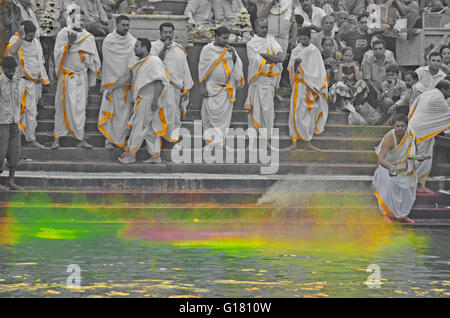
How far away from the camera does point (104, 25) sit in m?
16.4

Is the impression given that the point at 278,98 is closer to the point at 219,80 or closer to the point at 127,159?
the point at 219,80

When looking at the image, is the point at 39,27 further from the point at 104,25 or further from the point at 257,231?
the point at 257,231

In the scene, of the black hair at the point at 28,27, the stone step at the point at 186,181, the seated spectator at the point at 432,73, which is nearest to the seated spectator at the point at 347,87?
the seated spectator at the point at 432,73

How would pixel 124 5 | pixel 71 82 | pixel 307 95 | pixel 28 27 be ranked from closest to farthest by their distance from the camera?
pixel 28 27
pixel 71 82
pixel 307 95
pixel 124 5

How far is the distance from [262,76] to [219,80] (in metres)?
0.71

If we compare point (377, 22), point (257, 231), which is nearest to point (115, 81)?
point (257, 231)

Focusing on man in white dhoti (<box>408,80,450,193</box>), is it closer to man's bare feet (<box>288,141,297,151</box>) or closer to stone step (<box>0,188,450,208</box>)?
stone step (<box>0,188,450,208</box>)

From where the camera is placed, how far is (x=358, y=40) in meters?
17.3

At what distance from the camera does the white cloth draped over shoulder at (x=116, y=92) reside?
567 inches

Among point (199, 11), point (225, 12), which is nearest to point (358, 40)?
point (225, 12)

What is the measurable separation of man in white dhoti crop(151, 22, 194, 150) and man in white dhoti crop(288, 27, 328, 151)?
5.28ft

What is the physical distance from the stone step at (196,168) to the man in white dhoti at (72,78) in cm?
53
